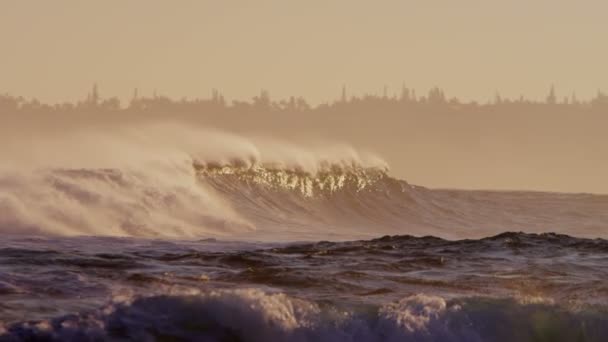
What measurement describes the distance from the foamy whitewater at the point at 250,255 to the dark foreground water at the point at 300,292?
0.8 inches

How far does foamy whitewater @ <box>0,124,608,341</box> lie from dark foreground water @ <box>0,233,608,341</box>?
21mm

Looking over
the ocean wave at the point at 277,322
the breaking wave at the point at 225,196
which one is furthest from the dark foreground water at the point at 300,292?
the breaking wave at the point at 225,196

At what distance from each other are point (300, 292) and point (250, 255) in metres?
3.21

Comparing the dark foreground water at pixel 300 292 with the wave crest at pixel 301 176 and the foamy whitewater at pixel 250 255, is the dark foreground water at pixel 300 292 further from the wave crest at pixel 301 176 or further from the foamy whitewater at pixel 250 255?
the wave crest at pixel 301 176

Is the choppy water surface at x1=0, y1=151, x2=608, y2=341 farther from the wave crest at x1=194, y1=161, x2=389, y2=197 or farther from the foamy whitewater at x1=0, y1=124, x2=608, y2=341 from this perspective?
the wave crest at x1=194, y1=161, x2=389, y2=197

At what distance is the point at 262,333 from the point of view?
36.7 feet

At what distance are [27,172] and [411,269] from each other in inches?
502

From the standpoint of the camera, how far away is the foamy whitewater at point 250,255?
11.4 metres

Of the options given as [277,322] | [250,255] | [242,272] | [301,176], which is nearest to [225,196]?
[301,176]

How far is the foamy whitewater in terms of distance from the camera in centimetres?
1141

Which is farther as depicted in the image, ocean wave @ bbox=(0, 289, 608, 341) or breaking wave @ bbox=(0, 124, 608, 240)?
breaking wave @ bbox=(0, 124, 608, 240)

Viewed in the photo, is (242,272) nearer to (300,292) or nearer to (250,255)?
(300,292)

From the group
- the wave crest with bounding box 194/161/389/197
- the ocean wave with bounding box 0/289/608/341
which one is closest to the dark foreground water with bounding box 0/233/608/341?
the ocean wave with bounding box 0/289/608/341

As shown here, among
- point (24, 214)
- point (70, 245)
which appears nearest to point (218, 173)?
point (24, 214)
